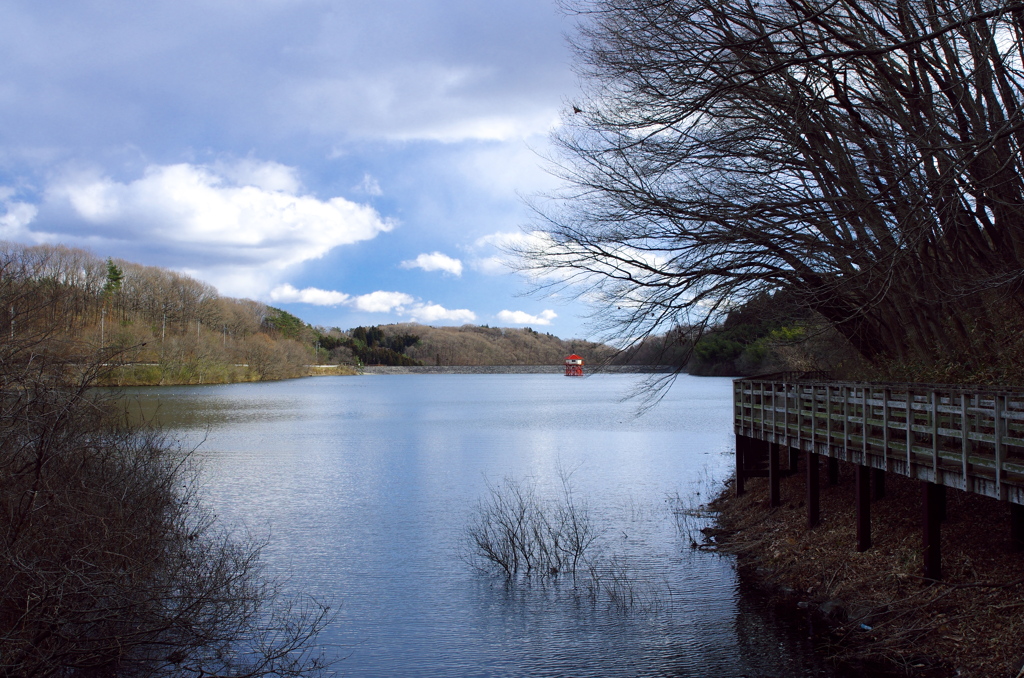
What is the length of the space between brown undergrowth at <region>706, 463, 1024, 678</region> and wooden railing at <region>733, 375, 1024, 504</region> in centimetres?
121

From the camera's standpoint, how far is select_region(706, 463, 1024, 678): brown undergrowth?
8.59 metres

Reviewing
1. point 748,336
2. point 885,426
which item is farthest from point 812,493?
point 748,336

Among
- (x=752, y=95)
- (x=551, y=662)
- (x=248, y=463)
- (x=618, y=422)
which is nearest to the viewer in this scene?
(x=551, y=662)

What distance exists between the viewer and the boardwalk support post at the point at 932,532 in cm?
1005

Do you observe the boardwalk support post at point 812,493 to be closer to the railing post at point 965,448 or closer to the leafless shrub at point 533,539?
the leafless shrub at point 533,539

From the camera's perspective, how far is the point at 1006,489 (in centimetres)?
858

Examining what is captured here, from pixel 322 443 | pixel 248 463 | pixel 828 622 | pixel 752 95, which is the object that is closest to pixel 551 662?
pixel 828 622

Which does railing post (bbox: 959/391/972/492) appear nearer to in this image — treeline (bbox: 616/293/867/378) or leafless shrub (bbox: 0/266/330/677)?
treeline (bbox: 616/293/867/378)

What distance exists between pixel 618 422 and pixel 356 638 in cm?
3488

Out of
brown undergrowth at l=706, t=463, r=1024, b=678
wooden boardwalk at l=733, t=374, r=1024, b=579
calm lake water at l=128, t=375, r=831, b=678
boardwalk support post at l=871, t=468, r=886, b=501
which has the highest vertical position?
wooden boardwalk at l=733, t=374, r=1024, b=579

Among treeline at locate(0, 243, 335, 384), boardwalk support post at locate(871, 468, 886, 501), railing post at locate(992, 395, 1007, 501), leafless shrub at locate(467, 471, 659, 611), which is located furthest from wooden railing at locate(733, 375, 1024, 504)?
treeline at locate(0, 243, 335, 384)

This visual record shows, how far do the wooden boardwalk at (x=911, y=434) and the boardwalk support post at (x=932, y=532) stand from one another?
0.01m

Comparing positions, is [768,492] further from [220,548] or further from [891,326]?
[220,548]

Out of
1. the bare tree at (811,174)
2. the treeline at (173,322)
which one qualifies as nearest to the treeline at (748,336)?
the bare tree at (811,174)
